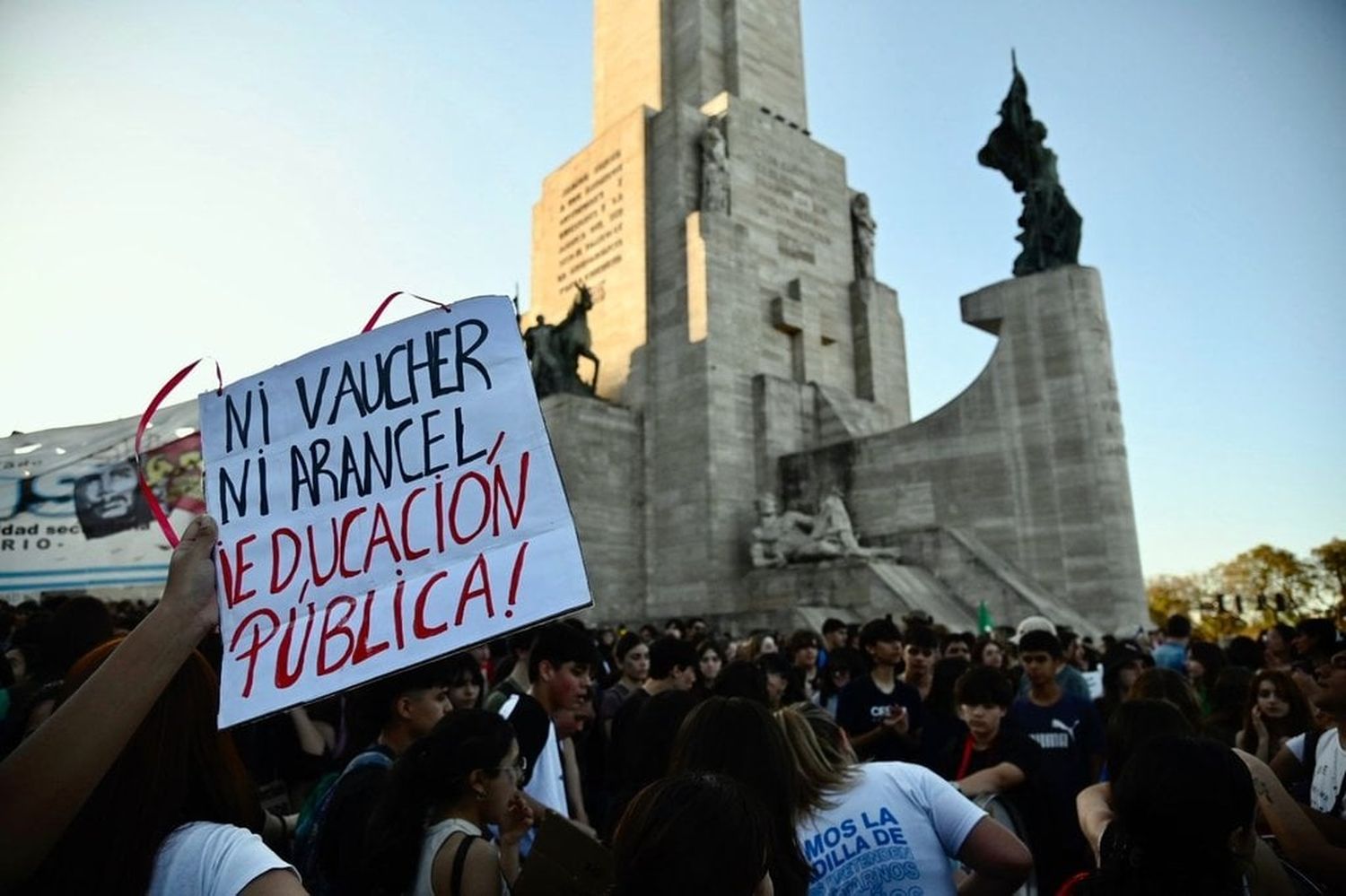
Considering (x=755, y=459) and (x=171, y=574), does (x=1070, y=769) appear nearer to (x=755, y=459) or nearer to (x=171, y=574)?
(x=171, y=574)

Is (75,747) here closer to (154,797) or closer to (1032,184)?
(154,797)

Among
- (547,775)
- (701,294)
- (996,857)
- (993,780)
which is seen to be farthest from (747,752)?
(701,294)

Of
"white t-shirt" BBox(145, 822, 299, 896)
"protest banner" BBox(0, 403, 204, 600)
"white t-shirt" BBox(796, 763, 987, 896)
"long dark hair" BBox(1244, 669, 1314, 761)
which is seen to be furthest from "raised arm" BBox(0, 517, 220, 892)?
"protest banner" BBox(0, 403, 204, 600)

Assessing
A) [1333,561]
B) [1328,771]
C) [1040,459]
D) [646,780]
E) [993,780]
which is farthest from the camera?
[1333,561]

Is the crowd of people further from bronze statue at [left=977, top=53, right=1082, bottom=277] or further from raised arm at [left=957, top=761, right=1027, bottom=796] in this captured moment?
bronze statue at [left=977, top=53, right=1082, bottom=277]

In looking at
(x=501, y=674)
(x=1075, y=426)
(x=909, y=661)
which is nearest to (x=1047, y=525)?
(x=1075, y=426)

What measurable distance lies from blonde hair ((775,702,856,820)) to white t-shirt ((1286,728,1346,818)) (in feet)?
5.95

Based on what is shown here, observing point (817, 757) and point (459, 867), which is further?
point (817, 757)

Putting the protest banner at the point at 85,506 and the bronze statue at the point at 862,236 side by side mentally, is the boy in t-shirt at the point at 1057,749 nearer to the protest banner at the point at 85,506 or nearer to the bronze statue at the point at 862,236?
the protest banner at the point at 85,506

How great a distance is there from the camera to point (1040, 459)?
50.4ft

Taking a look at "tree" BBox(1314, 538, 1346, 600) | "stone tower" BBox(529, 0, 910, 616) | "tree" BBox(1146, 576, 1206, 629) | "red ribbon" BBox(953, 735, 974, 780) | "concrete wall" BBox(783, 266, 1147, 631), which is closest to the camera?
"red ribbon" BBox(953, 735, 974, 780)

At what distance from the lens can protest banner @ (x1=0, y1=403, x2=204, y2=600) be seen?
7.72m

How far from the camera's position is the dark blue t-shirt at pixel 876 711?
4.37 meters

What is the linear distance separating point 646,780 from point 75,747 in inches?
69.0
